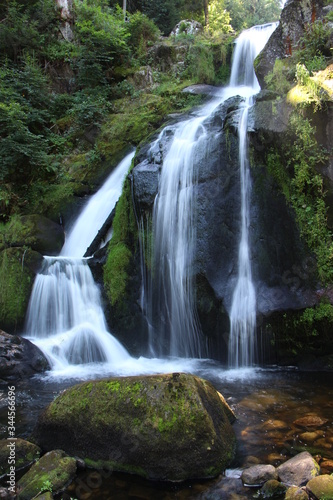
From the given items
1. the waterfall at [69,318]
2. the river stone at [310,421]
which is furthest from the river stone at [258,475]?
the waterfall at [69,318]

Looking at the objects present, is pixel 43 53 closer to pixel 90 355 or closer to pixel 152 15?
pixel 152 15

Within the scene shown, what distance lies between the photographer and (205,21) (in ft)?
70.7

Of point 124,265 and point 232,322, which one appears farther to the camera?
point 124,265

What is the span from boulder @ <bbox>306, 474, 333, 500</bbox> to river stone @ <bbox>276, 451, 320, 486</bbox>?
0.57 feet

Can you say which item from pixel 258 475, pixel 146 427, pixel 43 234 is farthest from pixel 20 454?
pixel 43 234

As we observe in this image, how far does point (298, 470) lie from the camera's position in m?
3.51


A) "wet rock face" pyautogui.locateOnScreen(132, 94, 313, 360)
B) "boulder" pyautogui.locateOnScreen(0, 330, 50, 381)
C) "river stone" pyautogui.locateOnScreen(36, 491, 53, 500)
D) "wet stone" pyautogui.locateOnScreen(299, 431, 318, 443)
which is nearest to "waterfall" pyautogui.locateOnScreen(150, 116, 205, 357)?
"wet rock face" pyautogui.locateOnScreen(132, 94, 313, 360)

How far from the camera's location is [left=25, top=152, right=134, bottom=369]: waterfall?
7688mm

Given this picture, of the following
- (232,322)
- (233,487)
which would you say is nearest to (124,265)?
(232,322)

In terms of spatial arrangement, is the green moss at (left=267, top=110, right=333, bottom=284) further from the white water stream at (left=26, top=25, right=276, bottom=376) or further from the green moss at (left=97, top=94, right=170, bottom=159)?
the green moss at (left=97, top=94, right=170, bottom=159)

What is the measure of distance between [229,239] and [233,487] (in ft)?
16.2

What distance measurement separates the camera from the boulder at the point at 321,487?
10.1 ft

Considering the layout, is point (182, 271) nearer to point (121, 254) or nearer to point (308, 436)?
point (121, 254)

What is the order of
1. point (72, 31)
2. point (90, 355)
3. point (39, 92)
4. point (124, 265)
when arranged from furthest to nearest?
1. point (72, 31)
2. point (39, 92)
3. point (124, 265)
4. point (90, 355)
